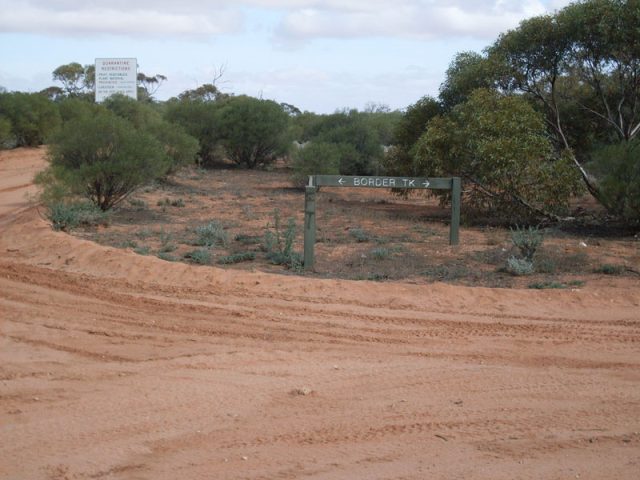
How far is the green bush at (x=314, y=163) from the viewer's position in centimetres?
3103

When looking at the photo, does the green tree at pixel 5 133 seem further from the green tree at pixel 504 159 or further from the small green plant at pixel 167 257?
the small green plant at pixel 167 257

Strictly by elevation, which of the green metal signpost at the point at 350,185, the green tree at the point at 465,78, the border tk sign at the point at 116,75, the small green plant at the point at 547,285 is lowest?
the small green plant at the point at 547,285

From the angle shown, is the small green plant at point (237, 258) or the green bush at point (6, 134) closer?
the small green plant at point (237, 258)

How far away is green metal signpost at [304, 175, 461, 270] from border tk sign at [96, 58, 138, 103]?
152 feet

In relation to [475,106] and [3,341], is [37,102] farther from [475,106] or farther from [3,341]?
[3,341]

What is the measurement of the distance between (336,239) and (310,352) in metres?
8.12

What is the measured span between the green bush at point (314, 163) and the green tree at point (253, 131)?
28.3 ft

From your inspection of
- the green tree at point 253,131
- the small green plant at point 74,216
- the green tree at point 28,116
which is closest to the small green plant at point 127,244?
the small green plant at point 74,216

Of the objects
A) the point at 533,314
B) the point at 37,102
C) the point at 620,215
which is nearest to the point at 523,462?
the point at 533,314

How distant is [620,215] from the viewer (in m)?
17.7

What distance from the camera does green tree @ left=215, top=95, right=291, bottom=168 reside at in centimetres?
4003

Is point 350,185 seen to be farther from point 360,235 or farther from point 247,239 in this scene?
point 247,239

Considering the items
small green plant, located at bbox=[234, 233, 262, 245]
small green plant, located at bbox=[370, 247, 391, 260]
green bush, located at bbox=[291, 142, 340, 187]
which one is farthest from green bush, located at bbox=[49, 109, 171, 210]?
green bush, located at bbox=[291, 142, 340, 187]

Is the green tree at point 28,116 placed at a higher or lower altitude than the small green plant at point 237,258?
higher
